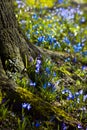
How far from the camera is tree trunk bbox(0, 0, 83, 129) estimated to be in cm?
503

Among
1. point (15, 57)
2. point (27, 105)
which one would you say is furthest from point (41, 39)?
point (27, 105)

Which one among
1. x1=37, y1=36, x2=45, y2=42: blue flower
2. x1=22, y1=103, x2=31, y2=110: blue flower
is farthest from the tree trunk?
x1=37, y1=36, x2=45, y2=42: blue flower

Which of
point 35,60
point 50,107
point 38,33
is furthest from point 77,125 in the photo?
point 38,33

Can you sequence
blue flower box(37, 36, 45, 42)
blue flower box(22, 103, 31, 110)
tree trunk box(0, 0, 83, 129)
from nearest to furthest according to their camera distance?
blue flower box(22, 103, 31, 110)
tree trunk box(0, 0, 83, 129)
blue flower box(37, 36, 45, 42)

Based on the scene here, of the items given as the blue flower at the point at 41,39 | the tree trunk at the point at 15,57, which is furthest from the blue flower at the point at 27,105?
the blue flower at the point at 41,39

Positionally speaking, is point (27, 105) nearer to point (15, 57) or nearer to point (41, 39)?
point (15, 57)

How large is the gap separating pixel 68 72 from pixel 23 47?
120 centimetres

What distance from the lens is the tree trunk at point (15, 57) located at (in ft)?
16.5

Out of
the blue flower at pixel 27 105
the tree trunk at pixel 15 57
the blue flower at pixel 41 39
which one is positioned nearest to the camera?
the blue flower at pixel 27 105

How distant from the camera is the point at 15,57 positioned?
5.60 meters

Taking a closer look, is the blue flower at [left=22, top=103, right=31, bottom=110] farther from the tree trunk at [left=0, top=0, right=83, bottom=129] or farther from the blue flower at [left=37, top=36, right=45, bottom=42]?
the blue flower at [left=37, top=36, right=45, bottom=42]

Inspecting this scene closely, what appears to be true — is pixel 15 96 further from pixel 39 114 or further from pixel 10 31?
pixel 10 31

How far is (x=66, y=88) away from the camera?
19.8 feet

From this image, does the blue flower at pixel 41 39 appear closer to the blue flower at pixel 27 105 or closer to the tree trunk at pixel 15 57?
the tree trunk at pixel 15 57
